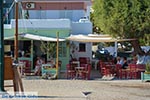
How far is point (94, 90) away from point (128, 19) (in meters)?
7.90

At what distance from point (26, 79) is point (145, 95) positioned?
24.6ft

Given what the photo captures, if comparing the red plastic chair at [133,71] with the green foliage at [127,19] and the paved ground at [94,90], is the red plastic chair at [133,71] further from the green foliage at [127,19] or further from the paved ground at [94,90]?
the green foliage at [127,19]

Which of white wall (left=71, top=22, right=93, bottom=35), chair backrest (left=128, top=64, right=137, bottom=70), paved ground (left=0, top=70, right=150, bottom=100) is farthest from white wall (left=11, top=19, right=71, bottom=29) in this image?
paved ground (left=0, top=70, right=150, bottom=100)

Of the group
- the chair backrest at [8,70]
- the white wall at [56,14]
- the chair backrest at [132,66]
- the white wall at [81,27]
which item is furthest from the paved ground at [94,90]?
the white wall at [56,14]

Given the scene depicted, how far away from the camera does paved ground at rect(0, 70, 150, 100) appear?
14649 mm

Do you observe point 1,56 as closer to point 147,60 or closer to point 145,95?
point 145,95

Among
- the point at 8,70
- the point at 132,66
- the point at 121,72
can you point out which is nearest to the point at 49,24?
the point at 121,72

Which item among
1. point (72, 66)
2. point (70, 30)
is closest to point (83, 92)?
point (72, 66)

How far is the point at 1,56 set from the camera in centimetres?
1387

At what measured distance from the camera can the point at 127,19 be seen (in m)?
23.8

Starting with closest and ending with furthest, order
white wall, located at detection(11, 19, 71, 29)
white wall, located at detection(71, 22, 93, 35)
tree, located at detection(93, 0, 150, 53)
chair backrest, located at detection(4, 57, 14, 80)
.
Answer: chair backrest, located at detection(4, 57, 14, 80)
tree, located at detection(93, 0, 150, 53)
white wall, located at detection(11, 19, 71, 29)
white wall, located at detection(71, 22, 93, 35)

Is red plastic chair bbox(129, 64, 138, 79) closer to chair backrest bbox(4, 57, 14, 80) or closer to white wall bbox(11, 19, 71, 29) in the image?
white wall bbox(11, 19, 71, 29)

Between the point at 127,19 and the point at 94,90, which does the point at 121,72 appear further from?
the point at 94,90

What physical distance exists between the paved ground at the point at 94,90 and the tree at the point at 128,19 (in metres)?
3.83
